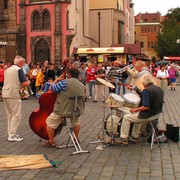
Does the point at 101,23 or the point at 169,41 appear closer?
the point at 101,23

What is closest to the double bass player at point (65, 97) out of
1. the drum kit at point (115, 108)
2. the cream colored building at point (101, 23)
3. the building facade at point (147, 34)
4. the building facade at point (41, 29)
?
the drum kit at point (115, 108)

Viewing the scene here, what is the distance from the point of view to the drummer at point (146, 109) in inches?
311

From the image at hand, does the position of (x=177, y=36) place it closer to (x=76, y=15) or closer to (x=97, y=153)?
(x=76, y=15)

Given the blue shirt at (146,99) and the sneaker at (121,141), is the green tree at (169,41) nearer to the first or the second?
the sneaker at (121,141)

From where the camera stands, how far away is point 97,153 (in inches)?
301

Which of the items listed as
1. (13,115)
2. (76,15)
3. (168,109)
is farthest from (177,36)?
(13,115)

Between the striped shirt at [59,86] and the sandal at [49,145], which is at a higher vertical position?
the striped shirt at [59,86]

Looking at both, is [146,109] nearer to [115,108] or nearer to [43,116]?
[115,108]

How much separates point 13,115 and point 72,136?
165cm

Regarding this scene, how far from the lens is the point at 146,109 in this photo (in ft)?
25.8

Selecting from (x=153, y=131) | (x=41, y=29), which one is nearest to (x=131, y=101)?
(x=153, y=131)

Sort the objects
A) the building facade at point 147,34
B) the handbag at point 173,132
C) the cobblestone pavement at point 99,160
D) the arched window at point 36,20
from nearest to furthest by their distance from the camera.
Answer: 1. the cobblestone pavement at point 99,160
2. the handbag at point 173,132
3. the arched window at point 36,20
4. the building facade at point 147,34

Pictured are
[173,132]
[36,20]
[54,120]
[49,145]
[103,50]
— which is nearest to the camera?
[54,120]

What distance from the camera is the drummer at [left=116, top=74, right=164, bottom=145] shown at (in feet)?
25.9
